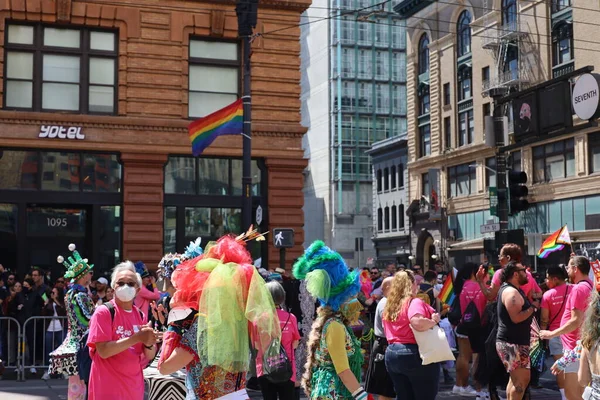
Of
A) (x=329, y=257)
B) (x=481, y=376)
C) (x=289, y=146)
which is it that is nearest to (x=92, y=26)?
(x=289, y=146)

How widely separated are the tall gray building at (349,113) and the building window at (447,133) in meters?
23.8

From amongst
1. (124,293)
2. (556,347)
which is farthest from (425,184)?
(124,293)

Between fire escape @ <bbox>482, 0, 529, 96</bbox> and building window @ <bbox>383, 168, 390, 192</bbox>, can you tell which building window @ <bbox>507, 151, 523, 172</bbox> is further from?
building window @ <bbox>383, 168, 390, 192</bbox>

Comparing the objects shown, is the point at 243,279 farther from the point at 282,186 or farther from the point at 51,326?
the point at 282,186

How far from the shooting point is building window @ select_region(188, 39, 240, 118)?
2564 cm

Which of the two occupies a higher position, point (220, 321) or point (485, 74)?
point (485, 74)

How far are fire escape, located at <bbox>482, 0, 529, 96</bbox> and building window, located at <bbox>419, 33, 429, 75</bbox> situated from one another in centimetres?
812

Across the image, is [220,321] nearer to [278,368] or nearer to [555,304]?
[278,368]

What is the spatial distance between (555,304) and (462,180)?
42765 mm

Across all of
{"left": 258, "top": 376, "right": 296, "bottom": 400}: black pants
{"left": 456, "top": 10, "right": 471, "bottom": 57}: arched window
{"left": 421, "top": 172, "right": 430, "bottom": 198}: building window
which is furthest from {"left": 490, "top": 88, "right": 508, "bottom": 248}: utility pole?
{"left": 421, "top": 172, "right": 430, "bottom": 198}: building window

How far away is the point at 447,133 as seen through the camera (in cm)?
5425

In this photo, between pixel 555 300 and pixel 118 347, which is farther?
pixel 555 300

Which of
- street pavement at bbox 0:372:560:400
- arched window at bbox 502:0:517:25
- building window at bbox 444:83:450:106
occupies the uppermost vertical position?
arched window at bbox 502:0:517:25

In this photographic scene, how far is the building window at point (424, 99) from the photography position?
57.2m
